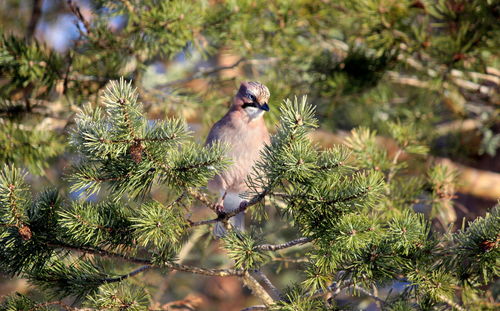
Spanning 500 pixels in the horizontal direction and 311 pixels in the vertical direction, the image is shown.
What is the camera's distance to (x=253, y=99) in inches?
136

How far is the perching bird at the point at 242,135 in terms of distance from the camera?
10.9ft

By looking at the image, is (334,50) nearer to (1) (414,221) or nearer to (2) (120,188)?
(1) (414,221)

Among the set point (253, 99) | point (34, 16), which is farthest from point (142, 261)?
point (34, 16)

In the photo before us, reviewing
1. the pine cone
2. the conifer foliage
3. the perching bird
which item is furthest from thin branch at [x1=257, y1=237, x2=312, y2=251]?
the perching bird

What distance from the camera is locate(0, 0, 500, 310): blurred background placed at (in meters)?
3.56

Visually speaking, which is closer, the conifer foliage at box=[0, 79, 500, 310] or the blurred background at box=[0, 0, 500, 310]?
the conifer foliage at box=[0, 79, 500, 310]

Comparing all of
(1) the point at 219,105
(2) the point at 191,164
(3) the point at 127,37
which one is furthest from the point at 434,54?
(2) the point at 191,164

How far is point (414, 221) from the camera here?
2.23 meters

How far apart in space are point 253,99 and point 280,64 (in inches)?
44.3

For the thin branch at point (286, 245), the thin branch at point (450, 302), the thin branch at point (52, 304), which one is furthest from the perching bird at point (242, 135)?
the thin branch at point (450, 302)

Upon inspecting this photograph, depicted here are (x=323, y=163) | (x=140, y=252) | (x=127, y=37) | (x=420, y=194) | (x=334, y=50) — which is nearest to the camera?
(x=323, y=163)

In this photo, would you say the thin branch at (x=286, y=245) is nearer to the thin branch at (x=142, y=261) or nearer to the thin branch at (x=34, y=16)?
the thin branch at (x=142, y=261)

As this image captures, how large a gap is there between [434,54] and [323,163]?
2.30 meters

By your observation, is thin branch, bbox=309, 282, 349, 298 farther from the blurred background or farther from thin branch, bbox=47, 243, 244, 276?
the blurred background
